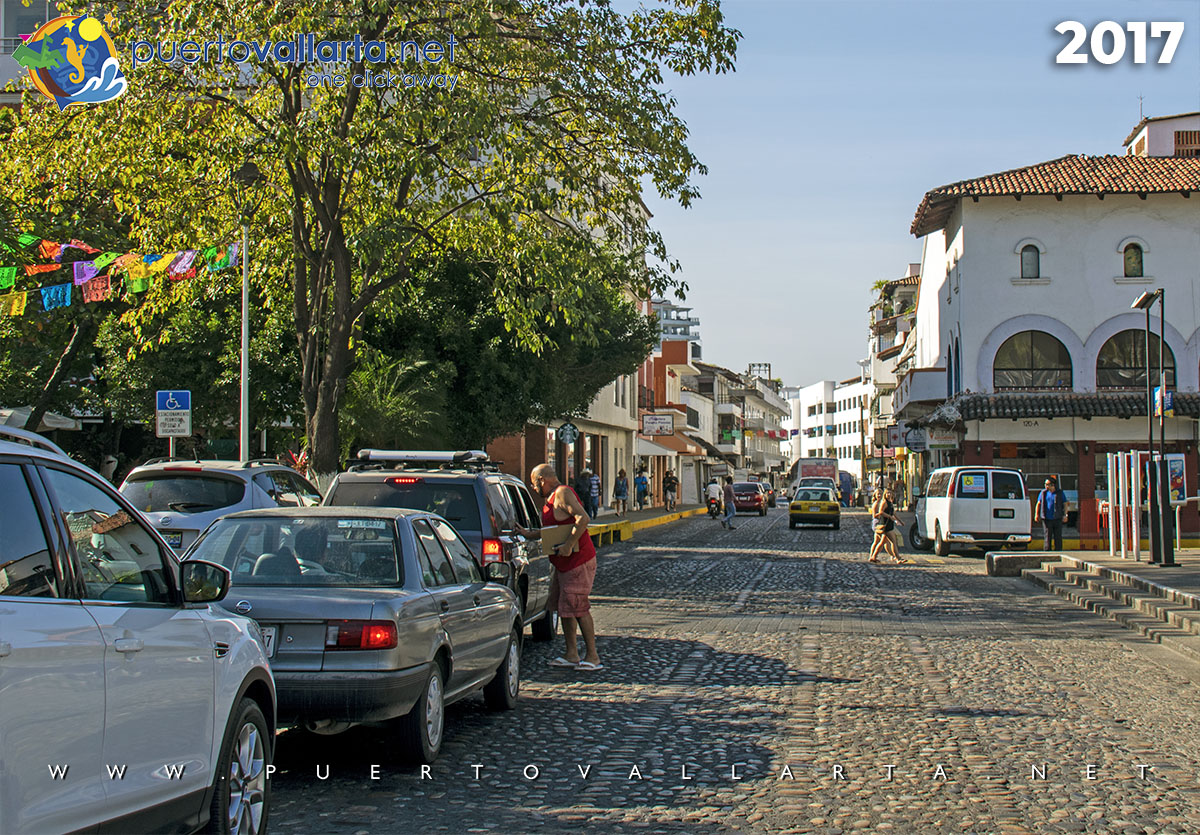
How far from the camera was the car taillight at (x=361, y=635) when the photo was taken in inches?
264

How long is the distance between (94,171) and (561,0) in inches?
279

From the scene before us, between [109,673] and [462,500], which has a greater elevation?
[462,500]

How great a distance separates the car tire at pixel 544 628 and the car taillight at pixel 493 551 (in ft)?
7.09

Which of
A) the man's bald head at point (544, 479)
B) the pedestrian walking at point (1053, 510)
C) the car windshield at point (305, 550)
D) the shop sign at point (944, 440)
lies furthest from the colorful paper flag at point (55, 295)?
the shop sign at point (944, 440)

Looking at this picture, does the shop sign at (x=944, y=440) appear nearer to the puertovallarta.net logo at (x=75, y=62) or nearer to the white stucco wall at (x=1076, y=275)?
the white stucco wall at (x=1076, y=275)

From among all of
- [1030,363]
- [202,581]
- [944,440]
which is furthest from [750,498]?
[202,581]

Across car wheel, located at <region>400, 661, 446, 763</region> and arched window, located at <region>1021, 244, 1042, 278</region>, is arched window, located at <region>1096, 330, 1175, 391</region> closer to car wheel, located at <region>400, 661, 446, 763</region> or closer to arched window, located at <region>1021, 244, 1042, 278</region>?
arched window, located at <region>1021, 244, 1042, 278</region>

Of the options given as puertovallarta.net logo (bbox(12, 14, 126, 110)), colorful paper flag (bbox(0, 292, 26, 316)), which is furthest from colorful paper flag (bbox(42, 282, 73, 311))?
puertovallarta.net logo (bbox(12, 14, 126, 110))

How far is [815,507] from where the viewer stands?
43.2 m

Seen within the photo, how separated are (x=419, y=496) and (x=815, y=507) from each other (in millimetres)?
33535

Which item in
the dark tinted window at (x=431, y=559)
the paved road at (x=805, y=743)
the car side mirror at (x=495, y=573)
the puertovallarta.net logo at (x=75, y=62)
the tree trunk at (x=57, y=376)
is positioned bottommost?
the paved road at (x=805, y=743)

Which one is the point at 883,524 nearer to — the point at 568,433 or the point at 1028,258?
the point at 568,433

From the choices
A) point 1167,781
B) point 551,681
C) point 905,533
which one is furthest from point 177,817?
point 905,533

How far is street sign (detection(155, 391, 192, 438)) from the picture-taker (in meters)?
21.0
